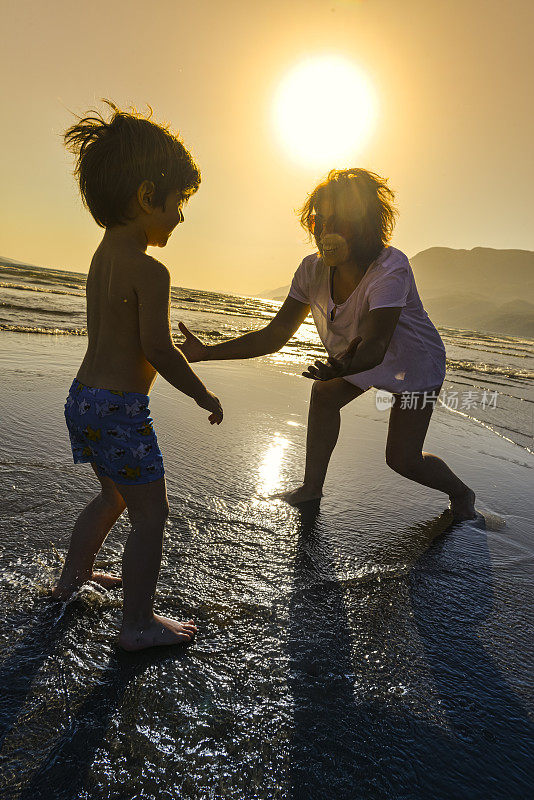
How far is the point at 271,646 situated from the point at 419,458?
4.90 feet

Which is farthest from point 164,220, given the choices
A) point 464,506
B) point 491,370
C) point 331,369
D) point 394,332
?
point 491,370

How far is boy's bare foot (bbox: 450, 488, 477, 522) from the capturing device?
8.54 feet

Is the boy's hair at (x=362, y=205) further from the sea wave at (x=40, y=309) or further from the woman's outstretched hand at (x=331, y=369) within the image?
the sea wave at (x=40, y=309)

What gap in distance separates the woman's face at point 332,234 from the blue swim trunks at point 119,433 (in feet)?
4.33

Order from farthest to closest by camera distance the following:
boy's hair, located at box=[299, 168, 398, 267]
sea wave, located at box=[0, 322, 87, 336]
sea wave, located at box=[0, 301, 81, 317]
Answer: sea wave, located at box=[0, 301, 81, 317] → sea wave, located at box=[0, 322, 87, 336] → boy's hair, located at box=[299, 168, 398, 267]

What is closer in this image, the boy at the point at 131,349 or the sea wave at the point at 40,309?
the boy at the point at 131,349

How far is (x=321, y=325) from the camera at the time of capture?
266cm

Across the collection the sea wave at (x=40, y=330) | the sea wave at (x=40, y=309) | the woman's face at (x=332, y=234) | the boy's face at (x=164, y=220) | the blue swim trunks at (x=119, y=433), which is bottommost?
the sea wave at (x=40, y=330)

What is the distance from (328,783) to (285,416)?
10.5 ft

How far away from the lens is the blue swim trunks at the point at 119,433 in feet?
4.62

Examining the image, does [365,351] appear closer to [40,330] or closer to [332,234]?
[332,234]

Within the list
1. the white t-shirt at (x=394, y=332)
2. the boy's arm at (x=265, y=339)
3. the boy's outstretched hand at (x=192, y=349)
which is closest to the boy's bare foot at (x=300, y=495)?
the white t-shirt at (x=394, y=332)

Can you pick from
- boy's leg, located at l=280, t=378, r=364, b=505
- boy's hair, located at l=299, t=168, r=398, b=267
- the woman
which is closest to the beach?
boy's leg, located at l=280, t=378, r=364, b=505

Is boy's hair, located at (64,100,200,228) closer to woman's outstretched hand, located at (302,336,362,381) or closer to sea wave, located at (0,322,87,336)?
woman's outstretched hand, located at (302,336,362,381)
